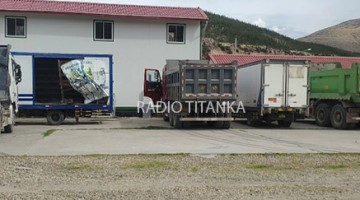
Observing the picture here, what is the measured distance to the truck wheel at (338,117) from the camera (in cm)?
2020

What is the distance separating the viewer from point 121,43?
28.8m

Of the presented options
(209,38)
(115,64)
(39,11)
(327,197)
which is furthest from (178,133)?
(209,38)

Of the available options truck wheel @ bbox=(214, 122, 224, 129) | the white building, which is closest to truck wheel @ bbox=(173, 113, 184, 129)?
truck wheel @ bbox=(214, 122, 224, 129)

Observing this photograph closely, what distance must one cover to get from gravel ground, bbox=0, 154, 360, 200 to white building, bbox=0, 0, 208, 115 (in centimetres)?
1796

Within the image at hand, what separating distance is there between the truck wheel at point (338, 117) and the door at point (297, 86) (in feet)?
5.68

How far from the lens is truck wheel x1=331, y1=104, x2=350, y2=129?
2020 cm

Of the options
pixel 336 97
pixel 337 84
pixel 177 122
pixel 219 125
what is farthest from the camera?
pixel 336 97

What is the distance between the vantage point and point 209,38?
9544 cm

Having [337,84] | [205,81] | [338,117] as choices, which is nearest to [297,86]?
[337,84]

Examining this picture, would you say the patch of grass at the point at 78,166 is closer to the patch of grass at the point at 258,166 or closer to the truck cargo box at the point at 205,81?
the patch of grass at the point at 258,166

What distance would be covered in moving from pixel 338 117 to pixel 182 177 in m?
14.1

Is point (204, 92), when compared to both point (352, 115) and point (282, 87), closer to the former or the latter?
point (282, 87)

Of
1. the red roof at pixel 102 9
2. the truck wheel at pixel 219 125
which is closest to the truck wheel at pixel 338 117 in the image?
the truck wheel at pixel 219 125

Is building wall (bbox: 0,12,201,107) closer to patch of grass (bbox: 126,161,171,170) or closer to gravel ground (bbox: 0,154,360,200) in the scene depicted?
gravel ground (bbox: 0,154,360,200)
